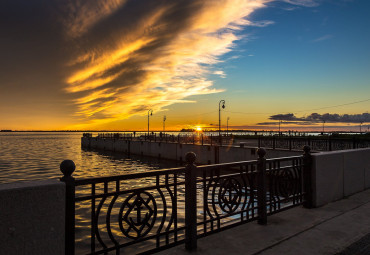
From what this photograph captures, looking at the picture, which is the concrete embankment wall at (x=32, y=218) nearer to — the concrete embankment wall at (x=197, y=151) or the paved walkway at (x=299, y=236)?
the paved walkway at (x=299, y=236)

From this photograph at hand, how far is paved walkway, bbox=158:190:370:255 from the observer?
12.8 ft

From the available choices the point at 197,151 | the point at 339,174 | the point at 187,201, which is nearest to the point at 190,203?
the point at 187,201

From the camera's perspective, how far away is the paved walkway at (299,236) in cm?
389

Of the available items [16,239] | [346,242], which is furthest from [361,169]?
[16,239]

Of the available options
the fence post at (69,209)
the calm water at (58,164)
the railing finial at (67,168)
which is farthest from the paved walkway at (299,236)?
the calm water at (58,164)

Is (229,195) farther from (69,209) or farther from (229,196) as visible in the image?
(69,209)

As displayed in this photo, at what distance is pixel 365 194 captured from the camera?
736 cm

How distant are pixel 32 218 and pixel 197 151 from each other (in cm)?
2633

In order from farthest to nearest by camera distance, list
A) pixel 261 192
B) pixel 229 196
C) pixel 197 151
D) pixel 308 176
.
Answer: pixel 197 151, pixel 308 176, pixel 261 192, pixel 229 196

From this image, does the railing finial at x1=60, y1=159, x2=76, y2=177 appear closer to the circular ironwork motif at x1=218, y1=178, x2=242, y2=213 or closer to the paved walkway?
the paved walkway

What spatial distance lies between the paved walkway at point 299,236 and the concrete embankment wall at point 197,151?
560 inches

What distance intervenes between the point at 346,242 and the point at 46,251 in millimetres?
4354

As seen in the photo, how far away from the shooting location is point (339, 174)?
6785 mm

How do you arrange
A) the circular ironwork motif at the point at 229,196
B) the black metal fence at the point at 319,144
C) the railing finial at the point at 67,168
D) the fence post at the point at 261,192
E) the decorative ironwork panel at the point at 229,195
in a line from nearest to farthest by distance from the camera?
the railing finial at the point at 67,168
the decorative ironwork panel at the point at 229,195
the circular ironwork motif at the point at 229,196
the fence post at the point at 261,192
the black metal fence at the point at 319,144
